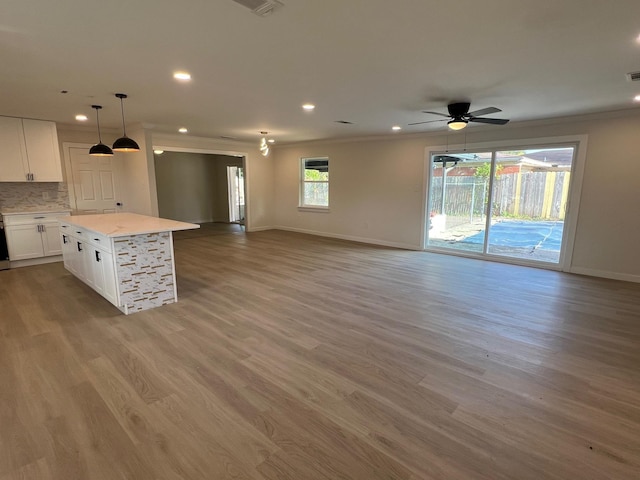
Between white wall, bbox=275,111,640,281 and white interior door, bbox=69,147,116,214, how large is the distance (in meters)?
4.34

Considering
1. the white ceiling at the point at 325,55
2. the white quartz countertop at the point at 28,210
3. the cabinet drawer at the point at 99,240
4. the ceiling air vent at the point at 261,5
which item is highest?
the white ceiling at the point at 325,55

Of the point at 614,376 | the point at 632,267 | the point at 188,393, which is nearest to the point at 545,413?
the point at 614,376

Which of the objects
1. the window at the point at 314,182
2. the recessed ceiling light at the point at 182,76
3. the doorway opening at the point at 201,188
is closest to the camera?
the recessed ceiling light at the point at 182,76

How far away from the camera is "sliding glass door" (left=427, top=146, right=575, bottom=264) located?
555 centimetres

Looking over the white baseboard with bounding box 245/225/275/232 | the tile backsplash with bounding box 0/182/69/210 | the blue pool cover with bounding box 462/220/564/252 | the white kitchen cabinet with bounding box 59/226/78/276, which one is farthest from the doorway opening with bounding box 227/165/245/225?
the blue pool cover with bounding box 462/220/564/252

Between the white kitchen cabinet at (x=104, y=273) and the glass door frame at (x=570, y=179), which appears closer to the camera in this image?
the white kitchen cabinet at (x=104, y=273)

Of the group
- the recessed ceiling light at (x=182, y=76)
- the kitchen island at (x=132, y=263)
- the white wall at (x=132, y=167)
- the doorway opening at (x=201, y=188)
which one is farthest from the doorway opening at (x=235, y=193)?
the recessed ceiling light at (x=182, y=76)

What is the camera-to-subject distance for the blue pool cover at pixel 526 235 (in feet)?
18.5

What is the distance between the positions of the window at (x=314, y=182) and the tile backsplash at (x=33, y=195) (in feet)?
17.9

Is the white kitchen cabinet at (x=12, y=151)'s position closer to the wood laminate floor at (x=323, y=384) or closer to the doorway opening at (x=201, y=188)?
the wood laminate floor at (x=323, y=384)

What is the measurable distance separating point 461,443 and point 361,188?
21.4ft

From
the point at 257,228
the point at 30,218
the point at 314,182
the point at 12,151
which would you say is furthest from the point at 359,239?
the point at 12,151

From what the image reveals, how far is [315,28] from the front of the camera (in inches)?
90.4

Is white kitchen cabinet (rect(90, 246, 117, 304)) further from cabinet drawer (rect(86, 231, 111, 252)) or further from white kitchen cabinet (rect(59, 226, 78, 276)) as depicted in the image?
white kitchen cabinet (rect(59, 226, 78, 276))
